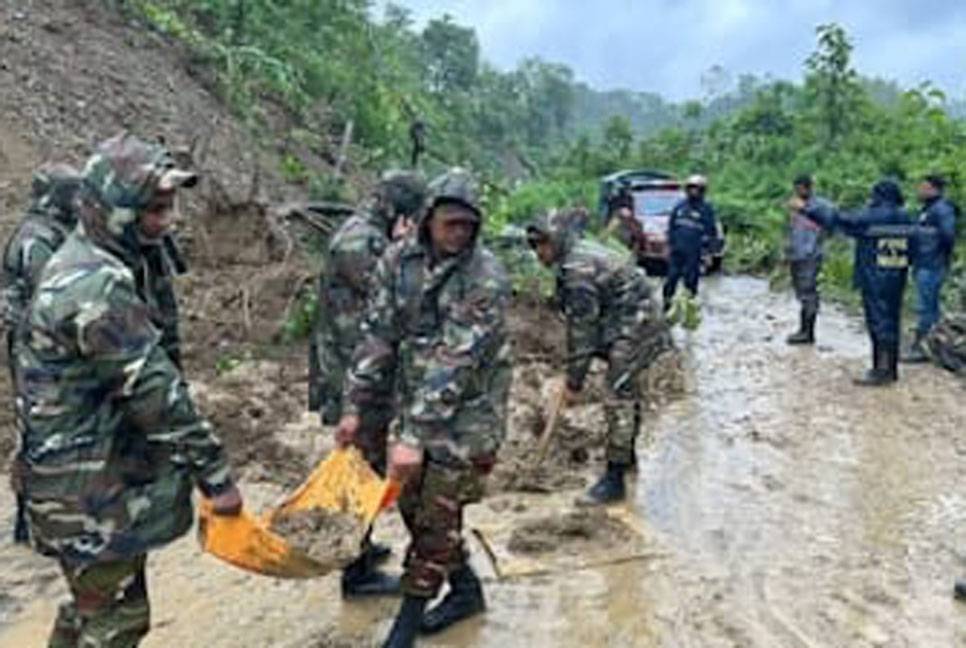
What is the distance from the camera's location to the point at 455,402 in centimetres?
497

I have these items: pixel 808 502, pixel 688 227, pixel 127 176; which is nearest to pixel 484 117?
pixel 688 227

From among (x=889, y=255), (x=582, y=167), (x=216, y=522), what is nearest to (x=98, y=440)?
(x=216, y=522)

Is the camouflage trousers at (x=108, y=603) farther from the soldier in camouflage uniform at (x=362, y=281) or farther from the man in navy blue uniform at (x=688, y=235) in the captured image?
the man in navy blue uniform at (x=688, y=235)

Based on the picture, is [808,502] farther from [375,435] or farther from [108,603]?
[108,603]

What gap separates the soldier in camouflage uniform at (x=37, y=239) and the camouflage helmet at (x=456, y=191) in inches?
74.5

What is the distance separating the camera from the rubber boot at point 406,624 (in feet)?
17.0

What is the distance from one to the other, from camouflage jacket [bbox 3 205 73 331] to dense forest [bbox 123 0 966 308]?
1064 cm

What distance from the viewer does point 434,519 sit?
5.08 m

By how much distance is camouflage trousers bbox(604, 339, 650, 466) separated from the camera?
7.32 metres

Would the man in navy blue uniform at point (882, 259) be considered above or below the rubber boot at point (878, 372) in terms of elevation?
above

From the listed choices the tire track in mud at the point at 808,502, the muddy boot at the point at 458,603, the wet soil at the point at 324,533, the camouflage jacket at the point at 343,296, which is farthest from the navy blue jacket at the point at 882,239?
the wet soil at the point at 324,533

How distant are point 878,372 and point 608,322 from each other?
16.0 ft

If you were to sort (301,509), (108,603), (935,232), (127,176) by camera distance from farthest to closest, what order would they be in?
1. (935,232)
2. (301,509)
3. (108,603)
4. (127,176)

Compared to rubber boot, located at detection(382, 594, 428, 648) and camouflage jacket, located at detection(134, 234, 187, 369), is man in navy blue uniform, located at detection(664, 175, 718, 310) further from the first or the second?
camouflage jacket, located at detection(134, 234, 187, 369)
